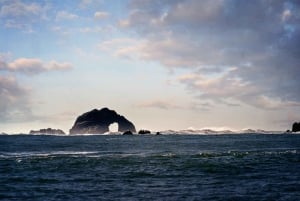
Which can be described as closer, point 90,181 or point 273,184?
point 273,184

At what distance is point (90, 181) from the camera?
4038 centimetres

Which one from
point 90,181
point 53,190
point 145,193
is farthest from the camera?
point 90,181

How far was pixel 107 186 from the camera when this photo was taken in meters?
37.0

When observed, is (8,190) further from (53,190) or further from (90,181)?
(90,181)

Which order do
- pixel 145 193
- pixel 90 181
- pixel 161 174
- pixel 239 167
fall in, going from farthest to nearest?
pixel 239 167 → pixel 161 174 → pixel 90 181 → pixel 145 193

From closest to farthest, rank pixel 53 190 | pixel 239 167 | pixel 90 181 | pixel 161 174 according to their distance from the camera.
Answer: pixel 53 190 < pixel 90 181 < pixel 161 174 < pixel 239 167

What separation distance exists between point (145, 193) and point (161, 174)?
12.1 m

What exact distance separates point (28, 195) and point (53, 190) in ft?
8.44

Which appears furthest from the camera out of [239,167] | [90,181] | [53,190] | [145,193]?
[239,167]

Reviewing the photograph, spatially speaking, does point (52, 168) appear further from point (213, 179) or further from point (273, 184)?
point (273, 184)

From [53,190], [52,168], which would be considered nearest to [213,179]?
[53,190]

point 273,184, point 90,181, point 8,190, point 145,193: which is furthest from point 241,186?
point 8,190

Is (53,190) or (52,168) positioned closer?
(53,190)

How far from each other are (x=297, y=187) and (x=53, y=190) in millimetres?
20693
